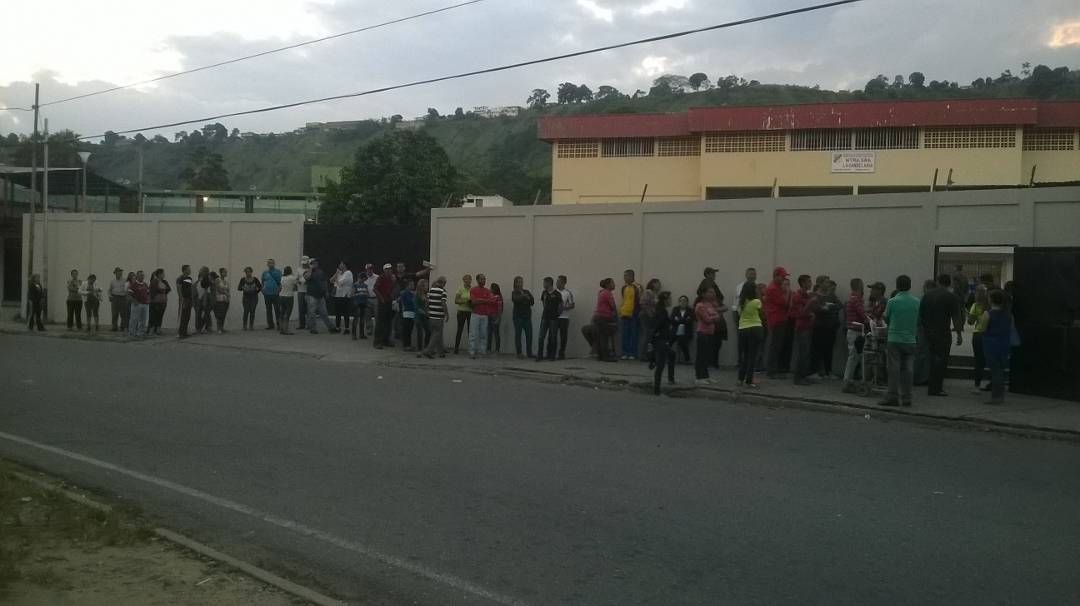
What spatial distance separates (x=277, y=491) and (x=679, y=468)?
3.75 meters

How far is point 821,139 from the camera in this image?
2911 centimetres

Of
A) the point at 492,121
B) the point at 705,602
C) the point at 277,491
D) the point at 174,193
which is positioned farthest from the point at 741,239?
the point at 492,121

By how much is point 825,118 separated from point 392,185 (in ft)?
77.9

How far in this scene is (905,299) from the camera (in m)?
12.6

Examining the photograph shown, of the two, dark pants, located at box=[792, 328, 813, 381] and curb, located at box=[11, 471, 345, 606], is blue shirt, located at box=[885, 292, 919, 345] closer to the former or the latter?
dark pants, located at box=[792, 328, 813, 381]

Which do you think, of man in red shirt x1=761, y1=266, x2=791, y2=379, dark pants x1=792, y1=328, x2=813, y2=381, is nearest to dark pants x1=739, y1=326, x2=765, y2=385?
dark pants x1=792, y1=328, x2=813, y2=381

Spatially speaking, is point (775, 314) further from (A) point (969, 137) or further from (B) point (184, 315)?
(A) point (969, 137)

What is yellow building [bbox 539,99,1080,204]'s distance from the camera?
27453mm

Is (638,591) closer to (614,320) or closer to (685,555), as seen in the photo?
(685,555)

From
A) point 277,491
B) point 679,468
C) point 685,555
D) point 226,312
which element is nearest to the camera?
point 685,555

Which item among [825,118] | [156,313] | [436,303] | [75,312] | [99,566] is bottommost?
[99,566]

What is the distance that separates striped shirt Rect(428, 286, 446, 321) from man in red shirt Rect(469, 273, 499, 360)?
2.05 feet

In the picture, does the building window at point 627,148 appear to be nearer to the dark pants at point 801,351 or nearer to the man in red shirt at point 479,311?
the man in red shirt at point 479,311

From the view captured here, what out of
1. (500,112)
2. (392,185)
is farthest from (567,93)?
(392,185)
